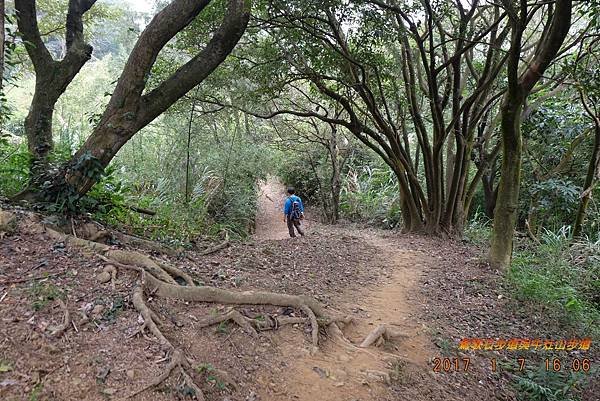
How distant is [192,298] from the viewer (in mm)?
3752

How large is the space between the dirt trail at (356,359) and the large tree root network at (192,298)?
148mm

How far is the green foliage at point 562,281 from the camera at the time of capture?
536 centimetres

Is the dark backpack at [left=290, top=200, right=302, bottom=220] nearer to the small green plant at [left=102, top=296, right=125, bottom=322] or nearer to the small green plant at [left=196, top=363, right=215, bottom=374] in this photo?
the small green plant at [left=102, top=296, right=125, bottom=322]

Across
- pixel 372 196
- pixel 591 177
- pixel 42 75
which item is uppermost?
pixel 42 75

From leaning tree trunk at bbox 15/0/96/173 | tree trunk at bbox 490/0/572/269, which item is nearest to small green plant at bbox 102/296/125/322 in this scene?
leaning tree trunk at bbox 15/0/96/173

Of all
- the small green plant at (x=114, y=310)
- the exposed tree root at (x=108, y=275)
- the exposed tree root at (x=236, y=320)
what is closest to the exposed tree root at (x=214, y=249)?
the exposed tree root at (x=108, y=275)

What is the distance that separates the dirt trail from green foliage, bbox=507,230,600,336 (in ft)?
5.84

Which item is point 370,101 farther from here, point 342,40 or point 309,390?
point 309,390

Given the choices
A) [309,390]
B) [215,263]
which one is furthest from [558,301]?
[215,263]

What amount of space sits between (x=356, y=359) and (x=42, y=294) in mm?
2623

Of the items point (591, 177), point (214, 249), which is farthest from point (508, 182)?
point (214, 249)

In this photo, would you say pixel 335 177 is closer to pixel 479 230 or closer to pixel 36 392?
pixel 479 230

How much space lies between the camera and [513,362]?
4.31 meters

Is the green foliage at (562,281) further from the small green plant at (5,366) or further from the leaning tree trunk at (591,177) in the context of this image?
the small green plant at (5,366)
